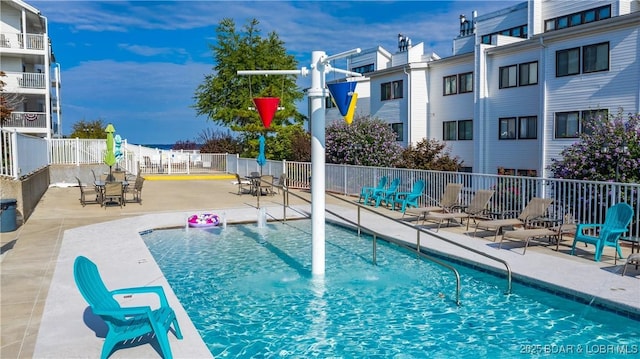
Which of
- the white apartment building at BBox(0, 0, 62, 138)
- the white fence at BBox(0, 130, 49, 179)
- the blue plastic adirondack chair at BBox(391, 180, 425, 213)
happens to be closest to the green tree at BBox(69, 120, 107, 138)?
the white apartment building at BBox(0, 0, 62, 138)

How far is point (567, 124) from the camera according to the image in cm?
2219

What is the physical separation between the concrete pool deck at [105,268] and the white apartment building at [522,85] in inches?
418

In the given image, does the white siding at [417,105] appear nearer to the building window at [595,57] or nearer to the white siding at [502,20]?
the white siding at [502,20]

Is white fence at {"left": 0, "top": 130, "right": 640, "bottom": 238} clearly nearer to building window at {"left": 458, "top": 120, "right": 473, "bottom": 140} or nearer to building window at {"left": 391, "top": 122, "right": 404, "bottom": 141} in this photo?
building window at {"left": 391, "top": 122, "right": 404, "bottom": 141}

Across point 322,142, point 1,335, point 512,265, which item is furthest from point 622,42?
point 1,335

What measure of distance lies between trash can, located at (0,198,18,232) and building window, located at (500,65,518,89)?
72.3 ft

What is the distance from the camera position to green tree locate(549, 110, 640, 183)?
38.8ft

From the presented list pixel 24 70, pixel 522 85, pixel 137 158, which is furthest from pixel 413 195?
pixel 24 70

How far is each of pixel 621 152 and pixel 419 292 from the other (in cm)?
721

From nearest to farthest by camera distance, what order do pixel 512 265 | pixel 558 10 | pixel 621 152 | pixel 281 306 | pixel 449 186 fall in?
1. pixel 281 306
2. pixel 512 265
3. pixel 621 152
4. pixel 449 186
5. pixel 558 10

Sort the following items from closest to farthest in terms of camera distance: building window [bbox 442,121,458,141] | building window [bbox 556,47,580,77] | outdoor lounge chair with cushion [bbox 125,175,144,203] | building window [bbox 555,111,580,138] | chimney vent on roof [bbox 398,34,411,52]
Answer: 1. outdoor lounge chair with cushion [bbox 125,175,144,203]
2. building window [bbox 556,47,580,77]
3. building window [bbox 555,111,580,138]
4. building window [bbox 442,121,458,141]
5. chimney vent on roof [bbox 398,34,411,52]

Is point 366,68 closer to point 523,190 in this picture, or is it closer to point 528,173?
point 528,173

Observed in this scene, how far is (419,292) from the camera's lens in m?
8.00

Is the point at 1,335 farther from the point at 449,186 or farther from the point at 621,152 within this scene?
the point at 621,152
